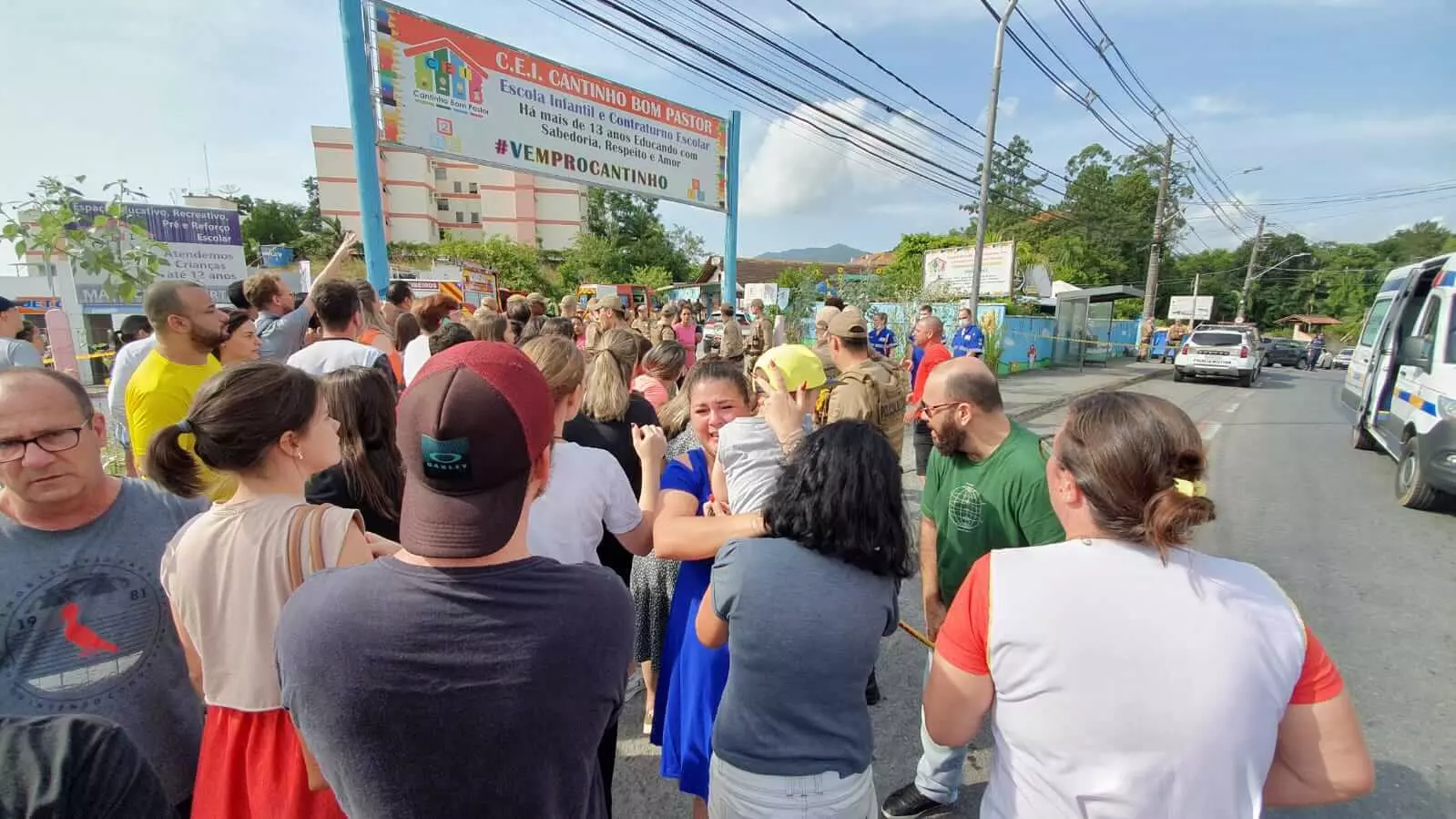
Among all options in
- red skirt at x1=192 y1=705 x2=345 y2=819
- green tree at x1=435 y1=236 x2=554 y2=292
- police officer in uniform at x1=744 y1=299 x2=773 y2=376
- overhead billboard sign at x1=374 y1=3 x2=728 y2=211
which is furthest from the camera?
green tree at x1=435 y1=236 x2=554 y2=292

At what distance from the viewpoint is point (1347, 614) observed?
399 centimetres

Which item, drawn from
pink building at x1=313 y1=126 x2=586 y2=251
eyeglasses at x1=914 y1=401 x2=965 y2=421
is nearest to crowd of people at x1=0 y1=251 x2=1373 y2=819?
eyeglasses at x1=914 y1=401 x2=965 y2=421

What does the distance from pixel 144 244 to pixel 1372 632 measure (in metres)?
9.03

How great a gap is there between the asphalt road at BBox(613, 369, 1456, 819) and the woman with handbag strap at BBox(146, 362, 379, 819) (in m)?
1.48

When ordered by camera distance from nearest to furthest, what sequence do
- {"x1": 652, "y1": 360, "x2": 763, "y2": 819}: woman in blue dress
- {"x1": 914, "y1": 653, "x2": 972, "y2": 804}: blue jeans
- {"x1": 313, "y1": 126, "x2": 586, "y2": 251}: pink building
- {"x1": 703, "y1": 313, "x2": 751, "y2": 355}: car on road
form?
{"x1": 652, "y1": 360, "x2": 763, "y2": 819}: woman in blue dress
{"x1": 914, "y1": 653, "x2": 972, "y2": 804}: blue jeans
{"x1": 703, "y1": 313, "x2": 751, "y2": 355}: car on road
{"x1": 313, "y1": 126, "x2": 586, "y2": 251}: pink building

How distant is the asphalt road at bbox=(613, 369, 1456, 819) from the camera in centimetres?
257

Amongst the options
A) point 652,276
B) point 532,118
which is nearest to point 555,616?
point 532,118

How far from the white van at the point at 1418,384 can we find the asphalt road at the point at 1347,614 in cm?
49

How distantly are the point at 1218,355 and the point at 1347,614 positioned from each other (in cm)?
1591

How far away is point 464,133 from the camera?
8.51 metres

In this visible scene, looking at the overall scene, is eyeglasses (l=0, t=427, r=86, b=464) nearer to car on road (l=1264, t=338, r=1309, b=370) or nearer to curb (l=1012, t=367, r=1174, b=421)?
curb (l=1012, t=367, r=1174, b=421)

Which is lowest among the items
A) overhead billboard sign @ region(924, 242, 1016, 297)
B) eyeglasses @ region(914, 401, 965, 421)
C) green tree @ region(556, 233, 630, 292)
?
eyeglasses @ region(914, 401, 965, 421)

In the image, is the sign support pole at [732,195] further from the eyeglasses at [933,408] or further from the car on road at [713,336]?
the eyeglasses at [933,408]

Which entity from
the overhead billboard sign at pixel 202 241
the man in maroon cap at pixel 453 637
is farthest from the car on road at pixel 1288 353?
the overhead billboard sign at pixel 202 241
